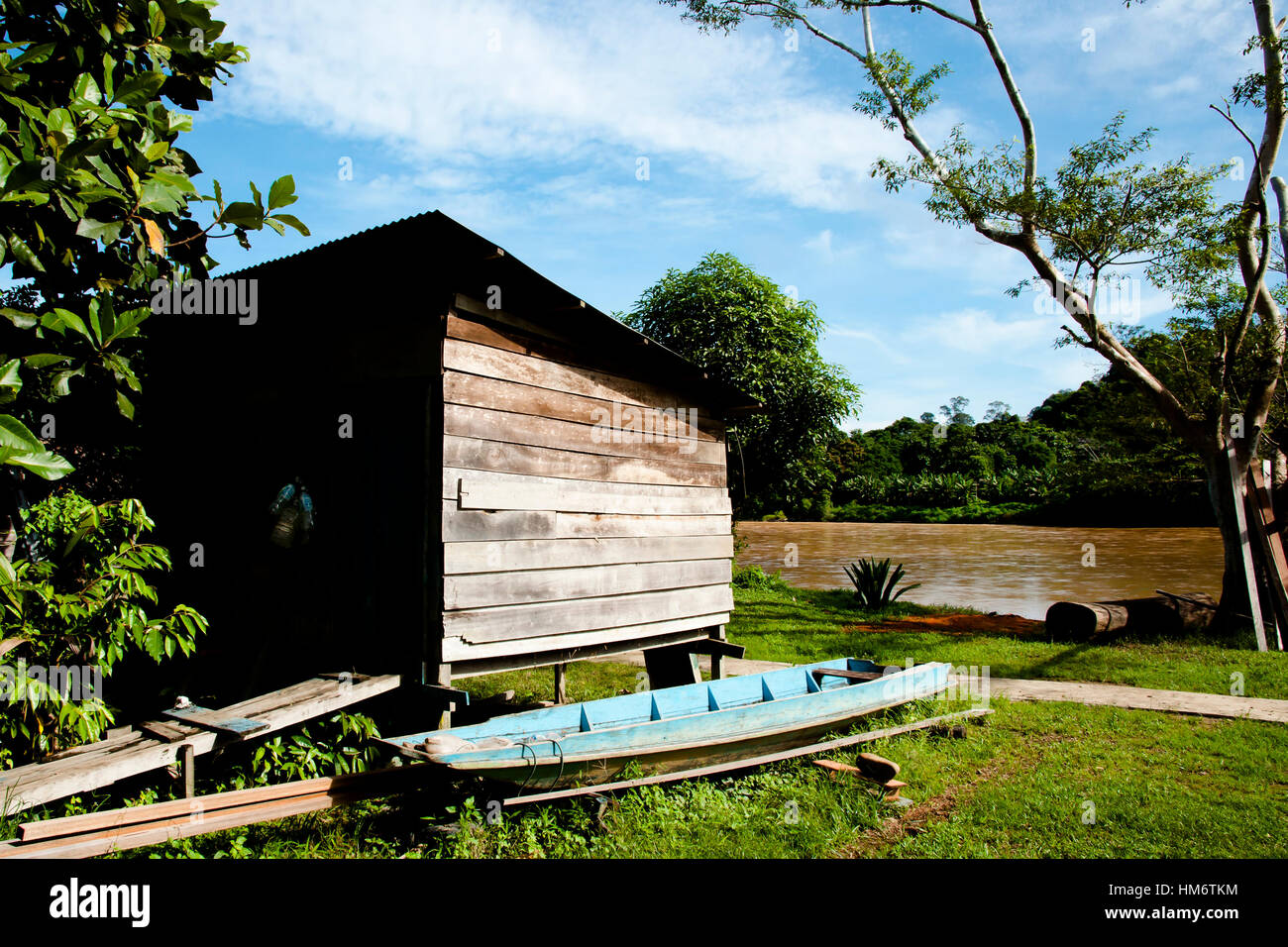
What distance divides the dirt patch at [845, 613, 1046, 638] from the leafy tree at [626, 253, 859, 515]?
145 inches

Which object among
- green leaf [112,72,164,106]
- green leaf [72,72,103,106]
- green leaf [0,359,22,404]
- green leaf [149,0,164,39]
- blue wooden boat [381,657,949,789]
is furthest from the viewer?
blue wooden boat [381,657,949,789]

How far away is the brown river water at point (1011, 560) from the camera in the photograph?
61.9 feet

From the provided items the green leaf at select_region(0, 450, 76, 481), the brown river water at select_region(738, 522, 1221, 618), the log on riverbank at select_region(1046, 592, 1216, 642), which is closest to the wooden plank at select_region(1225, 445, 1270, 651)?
the log on riverbank at select_region(1046, 592, 1216, 642)

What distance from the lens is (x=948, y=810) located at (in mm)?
5395

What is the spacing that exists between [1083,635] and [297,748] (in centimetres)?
1179

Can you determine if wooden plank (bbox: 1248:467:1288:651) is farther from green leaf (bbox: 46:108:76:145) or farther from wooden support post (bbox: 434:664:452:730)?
green leaf (bbox: 46:108:76:145)

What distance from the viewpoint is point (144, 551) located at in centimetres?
442

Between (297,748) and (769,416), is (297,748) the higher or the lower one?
the lower one

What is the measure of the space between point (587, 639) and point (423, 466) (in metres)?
2.17

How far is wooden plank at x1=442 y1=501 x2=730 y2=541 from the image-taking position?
225 inches

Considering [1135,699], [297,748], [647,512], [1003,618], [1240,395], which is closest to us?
[297,748]

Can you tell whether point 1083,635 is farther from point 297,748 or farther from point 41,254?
point 41,254

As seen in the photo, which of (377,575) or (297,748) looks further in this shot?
(377,575)

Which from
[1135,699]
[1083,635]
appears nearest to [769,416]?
[1083,635]
